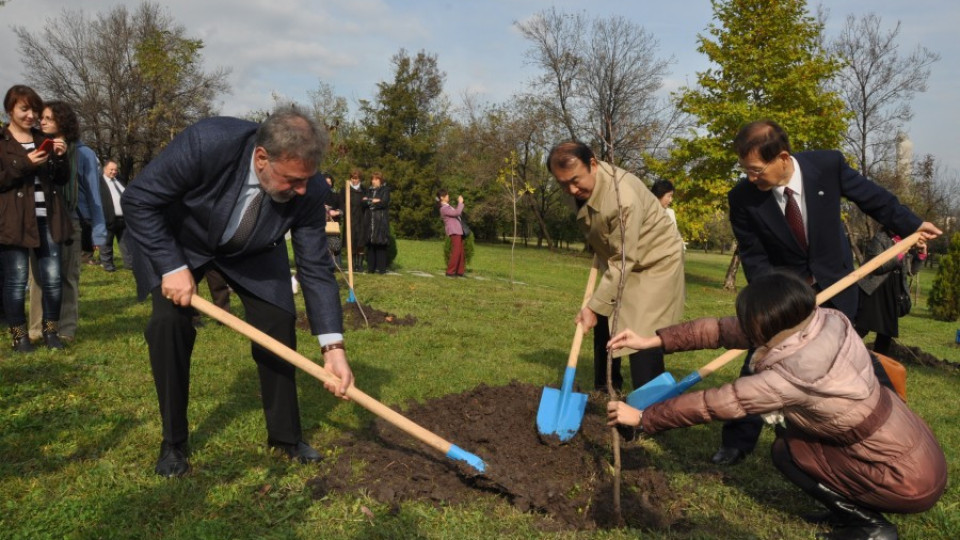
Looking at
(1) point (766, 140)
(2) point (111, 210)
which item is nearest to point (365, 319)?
(2) point (111, 210)

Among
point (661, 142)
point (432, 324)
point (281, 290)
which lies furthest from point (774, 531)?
point (661, 142)

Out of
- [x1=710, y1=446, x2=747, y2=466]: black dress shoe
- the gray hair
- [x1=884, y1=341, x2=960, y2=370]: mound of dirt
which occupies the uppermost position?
the gray hair

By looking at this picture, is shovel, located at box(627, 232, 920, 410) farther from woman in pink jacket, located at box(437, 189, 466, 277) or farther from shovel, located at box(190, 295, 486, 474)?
woman in pink jacket, located at box(437, 189, 466, 277)

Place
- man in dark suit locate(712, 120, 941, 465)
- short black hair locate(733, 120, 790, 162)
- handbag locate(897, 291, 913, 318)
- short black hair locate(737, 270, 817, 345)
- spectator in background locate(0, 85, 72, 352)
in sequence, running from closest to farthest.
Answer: short black hair locate(737, 270, 817, 345) → short black hair locate(733, 120, 790, 162) → man in dark suit locate(712, 120, 941, 465) → spectator in background locate(0, 85, 72, 352) → handbag locate(897, 291, 913, 318)

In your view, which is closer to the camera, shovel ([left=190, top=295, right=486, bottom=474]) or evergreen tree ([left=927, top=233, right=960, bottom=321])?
Answer: shovel ([left=190, top=295, right=486, bottom=474])

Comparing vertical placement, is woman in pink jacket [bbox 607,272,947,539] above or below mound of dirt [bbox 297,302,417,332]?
above

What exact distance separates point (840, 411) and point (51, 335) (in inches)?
236

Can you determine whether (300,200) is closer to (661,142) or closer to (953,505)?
(953,505)

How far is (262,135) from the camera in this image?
2.87 meters

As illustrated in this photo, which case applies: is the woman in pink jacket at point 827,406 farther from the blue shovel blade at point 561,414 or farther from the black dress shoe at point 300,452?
the black dress shoe at point 300,452

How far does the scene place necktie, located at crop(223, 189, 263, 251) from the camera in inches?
126

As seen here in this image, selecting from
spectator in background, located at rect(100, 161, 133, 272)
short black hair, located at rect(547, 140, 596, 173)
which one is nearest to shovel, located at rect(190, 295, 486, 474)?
short black hair, located at rect(547, 140, 596, 173)

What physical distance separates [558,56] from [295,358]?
36.1 meters

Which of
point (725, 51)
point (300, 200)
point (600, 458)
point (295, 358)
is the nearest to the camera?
point (295, 358)
